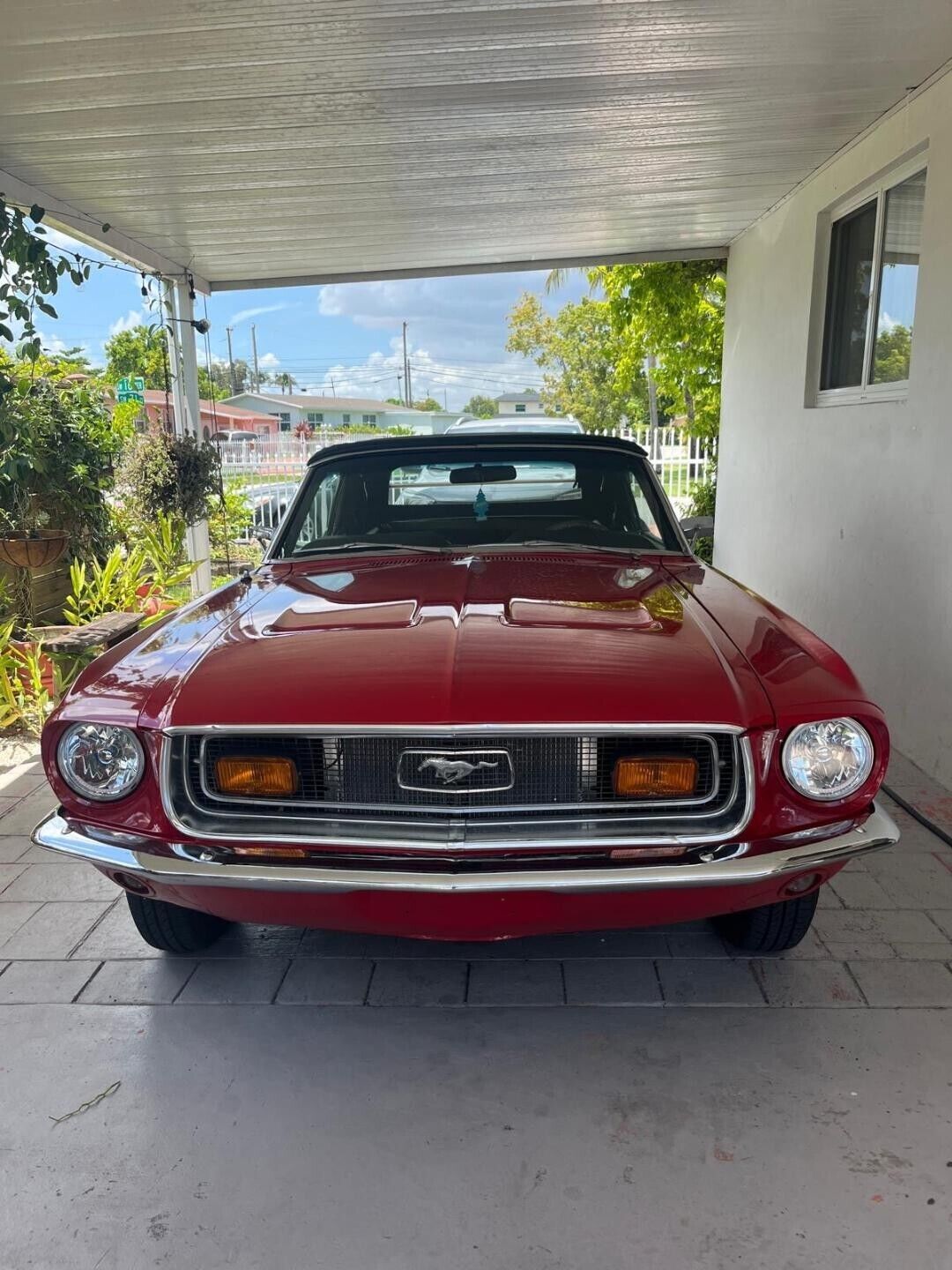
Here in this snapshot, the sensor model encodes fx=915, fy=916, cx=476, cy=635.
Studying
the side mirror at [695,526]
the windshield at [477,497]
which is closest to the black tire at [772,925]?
the windshield at [477,497]

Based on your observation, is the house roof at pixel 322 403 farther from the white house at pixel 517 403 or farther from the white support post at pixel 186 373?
the white support post at pixel 186 373

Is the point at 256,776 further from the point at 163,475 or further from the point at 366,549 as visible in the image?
the point at 163,475

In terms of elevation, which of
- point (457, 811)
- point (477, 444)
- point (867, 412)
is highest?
point (867, 412)

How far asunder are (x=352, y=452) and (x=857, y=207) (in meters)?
3.53

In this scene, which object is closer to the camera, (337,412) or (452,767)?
(452,767)

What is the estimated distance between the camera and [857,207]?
5.34 m

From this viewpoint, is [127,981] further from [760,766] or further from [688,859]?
[760,766]

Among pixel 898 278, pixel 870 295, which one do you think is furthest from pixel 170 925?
pixel 870 295

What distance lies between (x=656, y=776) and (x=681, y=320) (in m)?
8.57

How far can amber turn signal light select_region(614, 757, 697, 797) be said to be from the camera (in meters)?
2.16

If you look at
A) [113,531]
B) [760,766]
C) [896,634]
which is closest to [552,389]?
[113,531]

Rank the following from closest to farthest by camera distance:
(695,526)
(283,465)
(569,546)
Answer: (569,546) < (695,526) < (283,465)

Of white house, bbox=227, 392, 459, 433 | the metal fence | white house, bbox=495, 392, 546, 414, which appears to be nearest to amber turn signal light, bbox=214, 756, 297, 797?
the metal fence

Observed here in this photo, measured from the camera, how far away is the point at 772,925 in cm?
271
